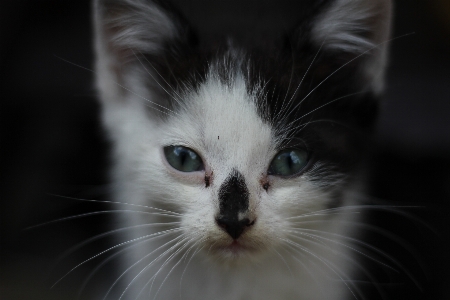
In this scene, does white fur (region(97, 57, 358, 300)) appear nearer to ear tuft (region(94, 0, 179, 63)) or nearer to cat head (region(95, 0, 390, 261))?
cat head (region(95, 0, 390, 261))

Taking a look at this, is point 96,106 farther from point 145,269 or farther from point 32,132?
point 145,269

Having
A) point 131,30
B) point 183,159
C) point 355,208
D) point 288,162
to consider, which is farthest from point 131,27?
point 355,208

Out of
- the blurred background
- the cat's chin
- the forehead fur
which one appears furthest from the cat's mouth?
the blurred background

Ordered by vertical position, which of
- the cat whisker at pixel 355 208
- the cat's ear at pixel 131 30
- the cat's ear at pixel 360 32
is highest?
the cat's ear at pixel 131 30

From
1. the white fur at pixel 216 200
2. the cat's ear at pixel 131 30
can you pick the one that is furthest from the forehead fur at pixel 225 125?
the cat's ear at pixel 131 30

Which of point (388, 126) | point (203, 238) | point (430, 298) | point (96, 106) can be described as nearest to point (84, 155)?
point (96, 106)

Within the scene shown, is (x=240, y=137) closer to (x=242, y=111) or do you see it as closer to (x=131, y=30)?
(x=242, y=111)

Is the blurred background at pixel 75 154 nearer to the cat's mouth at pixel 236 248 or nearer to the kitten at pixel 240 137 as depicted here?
the kitten at pixel 240 137
